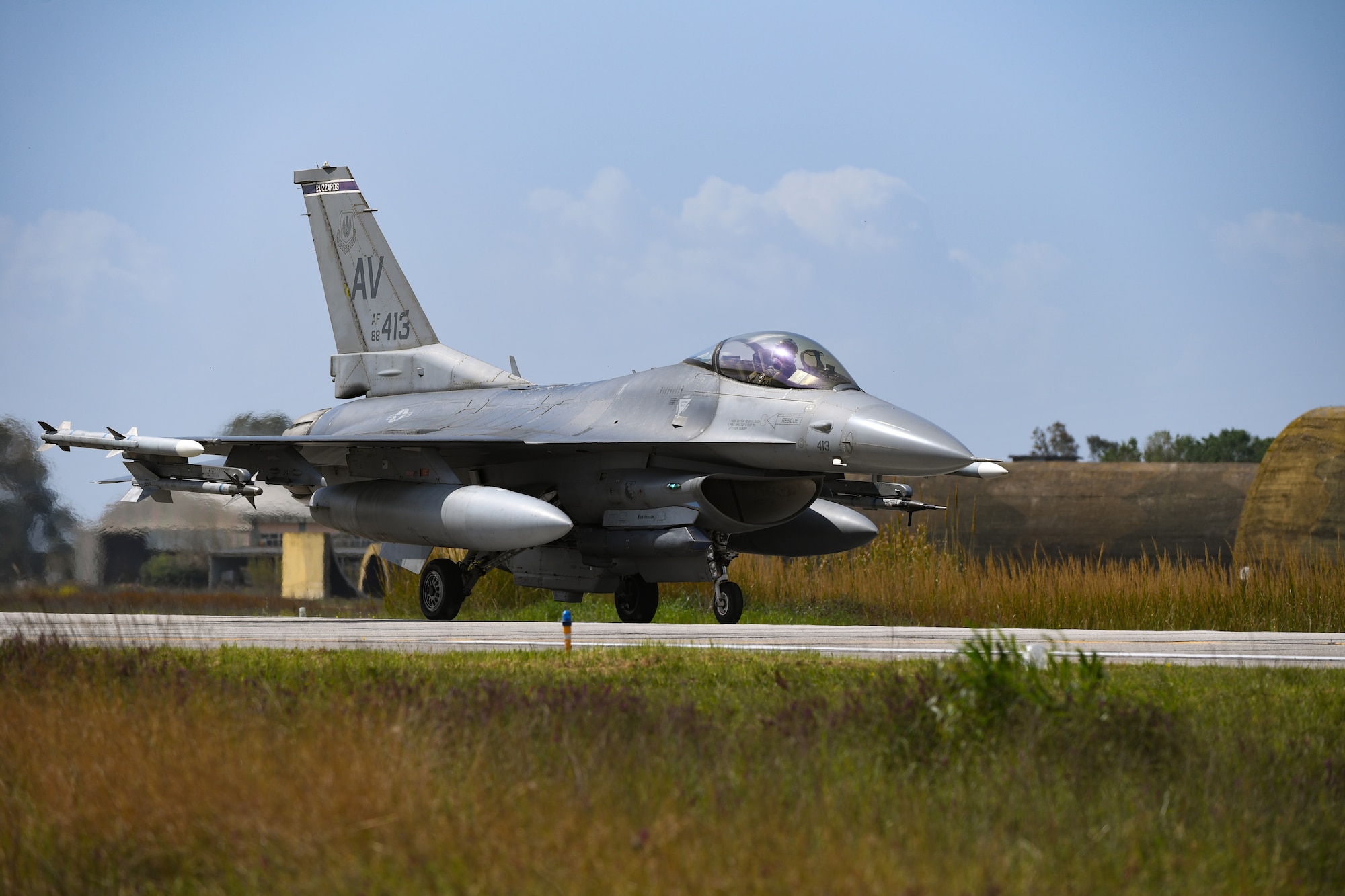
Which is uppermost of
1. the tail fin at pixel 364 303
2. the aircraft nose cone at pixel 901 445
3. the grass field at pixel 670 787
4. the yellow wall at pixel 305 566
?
the tail fin at pixel 364 303

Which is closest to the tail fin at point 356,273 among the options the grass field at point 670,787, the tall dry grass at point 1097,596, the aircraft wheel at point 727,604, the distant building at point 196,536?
the distant building at point 196,536

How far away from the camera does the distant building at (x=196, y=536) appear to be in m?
18.4

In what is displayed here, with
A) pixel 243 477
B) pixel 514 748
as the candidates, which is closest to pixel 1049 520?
pixel 243 477

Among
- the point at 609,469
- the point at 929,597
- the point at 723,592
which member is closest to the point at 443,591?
the point at 609,469

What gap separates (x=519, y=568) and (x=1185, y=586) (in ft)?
26.6

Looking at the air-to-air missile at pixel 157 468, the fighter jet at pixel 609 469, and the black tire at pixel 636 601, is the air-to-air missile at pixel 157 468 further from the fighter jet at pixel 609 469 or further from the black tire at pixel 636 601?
the black tire at pixel 636 601

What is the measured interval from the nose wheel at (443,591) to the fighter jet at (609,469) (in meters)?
0.03

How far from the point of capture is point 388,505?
1525 cm

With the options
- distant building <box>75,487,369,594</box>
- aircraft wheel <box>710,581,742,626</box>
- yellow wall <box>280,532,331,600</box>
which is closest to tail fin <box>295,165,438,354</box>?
distant building <box>75,487,369,594</box>

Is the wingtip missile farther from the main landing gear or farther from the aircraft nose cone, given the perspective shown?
the aircraft nose cone

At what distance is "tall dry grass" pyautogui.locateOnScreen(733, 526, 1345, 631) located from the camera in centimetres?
1494

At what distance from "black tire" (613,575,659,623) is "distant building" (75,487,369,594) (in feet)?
14.1

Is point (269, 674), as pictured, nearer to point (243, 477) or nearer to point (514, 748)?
point (514, 748)

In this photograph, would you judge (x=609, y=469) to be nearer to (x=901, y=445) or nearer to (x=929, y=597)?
(x=901, y=445)
